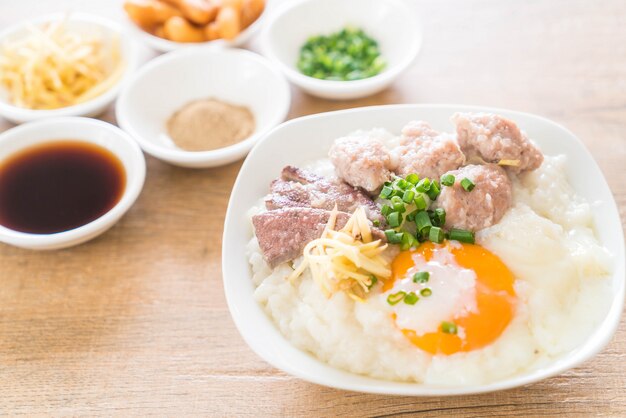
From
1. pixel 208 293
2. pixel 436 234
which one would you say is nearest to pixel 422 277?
pixel 436 234

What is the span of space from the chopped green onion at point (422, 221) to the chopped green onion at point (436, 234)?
0.03 meters

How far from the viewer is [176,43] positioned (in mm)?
4109

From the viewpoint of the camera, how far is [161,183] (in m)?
3.61

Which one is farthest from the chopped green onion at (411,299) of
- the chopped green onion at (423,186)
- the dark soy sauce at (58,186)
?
the dark soy sauce at (58,186)

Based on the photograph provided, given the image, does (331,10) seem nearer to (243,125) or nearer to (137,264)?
(243,125)

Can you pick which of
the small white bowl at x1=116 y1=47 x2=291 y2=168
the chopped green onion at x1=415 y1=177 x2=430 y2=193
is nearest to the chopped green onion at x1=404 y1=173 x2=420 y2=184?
the chopped green onion at x1=415 y1=177 x2=430 y2=193

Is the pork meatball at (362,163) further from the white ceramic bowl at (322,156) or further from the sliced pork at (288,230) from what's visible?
the white ceramic bowl at (322,156)

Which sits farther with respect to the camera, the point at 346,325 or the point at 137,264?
the point at 137,264

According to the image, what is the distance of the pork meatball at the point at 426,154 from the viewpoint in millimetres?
2695

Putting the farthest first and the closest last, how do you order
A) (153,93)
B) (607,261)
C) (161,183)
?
(153,93) → (161,183) → (607,261)

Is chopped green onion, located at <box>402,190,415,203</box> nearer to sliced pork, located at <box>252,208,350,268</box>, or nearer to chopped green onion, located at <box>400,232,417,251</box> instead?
chopped green onion, located at <box>400,232,417,251</box>

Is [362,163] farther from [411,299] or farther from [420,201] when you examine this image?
[411,299]

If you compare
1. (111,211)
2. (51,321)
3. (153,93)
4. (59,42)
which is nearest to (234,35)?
(153,93)

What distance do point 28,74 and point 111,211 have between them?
128 centimetres
